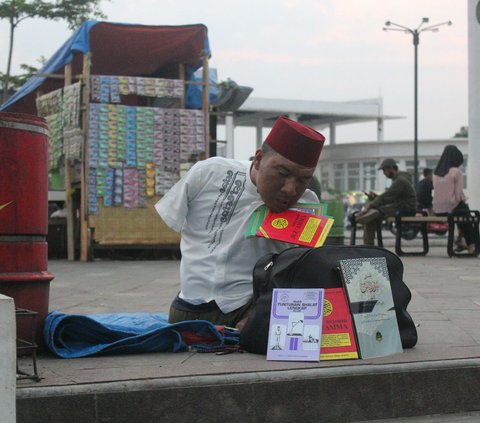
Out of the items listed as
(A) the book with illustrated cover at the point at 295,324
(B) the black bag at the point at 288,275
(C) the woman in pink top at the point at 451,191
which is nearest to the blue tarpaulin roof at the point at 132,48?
(C) the woman in pink top at the point at 451,191

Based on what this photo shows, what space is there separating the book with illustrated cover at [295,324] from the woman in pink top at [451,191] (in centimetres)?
989

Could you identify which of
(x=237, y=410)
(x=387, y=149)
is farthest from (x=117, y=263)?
(x=387, y=149)

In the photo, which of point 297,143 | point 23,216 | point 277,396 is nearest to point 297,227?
point 297,143

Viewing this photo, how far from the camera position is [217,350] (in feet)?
14.7

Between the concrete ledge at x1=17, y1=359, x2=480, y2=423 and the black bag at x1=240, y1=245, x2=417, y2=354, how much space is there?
0.45 m

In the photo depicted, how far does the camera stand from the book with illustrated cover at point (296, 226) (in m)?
4.45

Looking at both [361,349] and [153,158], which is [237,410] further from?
[153,158]

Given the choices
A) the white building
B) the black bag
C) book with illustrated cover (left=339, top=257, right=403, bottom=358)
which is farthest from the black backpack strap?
the white building

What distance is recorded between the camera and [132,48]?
1366cm

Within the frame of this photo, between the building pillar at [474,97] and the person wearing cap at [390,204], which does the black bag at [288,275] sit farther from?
the building pillar at [474,97]

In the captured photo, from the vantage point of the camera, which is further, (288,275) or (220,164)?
(220,164)

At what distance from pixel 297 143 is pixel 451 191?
32.1ft

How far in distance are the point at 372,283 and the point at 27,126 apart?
6.32ft

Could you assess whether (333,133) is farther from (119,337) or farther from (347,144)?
(119,337)
